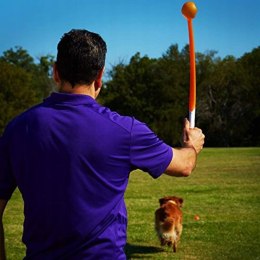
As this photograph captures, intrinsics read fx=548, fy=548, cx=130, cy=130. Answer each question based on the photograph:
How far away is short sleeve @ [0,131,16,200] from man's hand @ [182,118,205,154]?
2.51 ft

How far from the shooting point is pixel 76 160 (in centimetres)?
204

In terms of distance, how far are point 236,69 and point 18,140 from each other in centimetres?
6074

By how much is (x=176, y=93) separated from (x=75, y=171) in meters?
60.1

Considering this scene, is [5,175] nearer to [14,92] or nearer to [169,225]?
[169,225]

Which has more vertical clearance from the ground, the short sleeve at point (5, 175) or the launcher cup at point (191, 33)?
the launcher cup at point (191, 33)

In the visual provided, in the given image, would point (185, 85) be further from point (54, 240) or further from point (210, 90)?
point (54, 240)

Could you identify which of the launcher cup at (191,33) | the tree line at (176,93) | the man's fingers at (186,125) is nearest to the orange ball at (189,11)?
the launcher cup at (191,33)

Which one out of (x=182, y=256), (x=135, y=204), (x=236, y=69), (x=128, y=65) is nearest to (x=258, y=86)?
(x=236, y=69)

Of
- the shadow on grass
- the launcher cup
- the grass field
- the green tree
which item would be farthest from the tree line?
the launcher cup

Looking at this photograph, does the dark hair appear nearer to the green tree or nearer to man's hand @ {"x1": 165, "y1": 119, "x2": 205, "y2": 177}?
man's hand @ {"x1": 165, "y1": 119, "x2": 205, "y2": 177}

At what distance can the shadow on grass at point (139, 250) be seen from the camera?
7887 millimetres

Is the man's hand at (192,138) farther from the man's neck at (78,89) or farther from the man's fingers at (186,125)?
the man's neck at (78,89)

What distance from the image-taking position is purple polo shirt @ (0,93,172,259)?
80.4 inches

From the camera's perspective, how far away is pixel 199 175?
21484 mm
